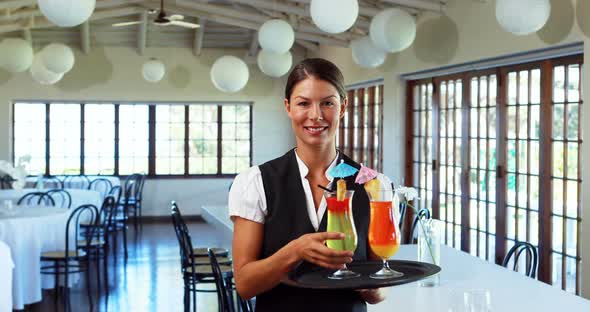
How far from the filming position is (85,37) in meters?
12.0

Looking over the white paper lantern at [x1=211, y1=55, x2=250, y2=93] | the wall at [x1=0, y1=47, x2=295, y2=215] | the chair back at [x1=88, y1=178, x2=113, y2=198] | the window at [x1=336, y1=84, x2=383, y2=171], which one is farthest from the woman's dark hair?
the wall at [x1=0, y1=47, x2=295, y2=215]

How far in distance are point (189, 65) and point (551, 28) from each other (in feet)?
26.1

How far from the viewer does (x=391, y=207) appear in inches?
71.0

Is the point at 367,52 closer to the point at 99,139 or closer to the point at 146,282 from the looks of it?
the point at 146,282

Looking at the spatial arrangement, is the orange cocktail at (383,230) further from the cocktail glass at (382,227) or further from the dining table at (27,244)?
the dining table at (27,244)

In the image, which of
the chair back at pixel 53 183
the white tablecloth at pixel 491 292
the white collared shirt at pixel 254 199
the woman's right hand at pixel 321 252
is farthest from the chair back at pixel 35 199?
the woman's right hand at pixel 321 252

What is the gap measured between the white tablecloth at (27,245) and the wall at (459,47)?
12.8 feet

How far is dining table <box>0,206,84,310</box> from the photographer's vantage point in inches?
255

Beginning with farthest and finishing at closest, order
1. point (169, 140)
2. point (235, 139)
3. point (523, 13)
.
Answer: point (235, 139) → point (169, 140) → point (523, 13)

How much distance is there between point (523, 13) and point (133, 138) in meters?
9.29

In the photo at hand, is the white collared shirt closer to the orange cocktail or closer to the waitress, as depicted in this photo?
the waitress

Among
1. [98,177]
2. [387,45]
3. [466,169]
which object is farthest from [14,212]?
[98,177]

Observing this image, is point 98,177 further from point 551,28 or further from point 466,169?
point 551,28

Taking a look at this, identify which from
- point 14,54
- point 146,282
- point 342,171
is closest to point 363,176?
point 342,171
